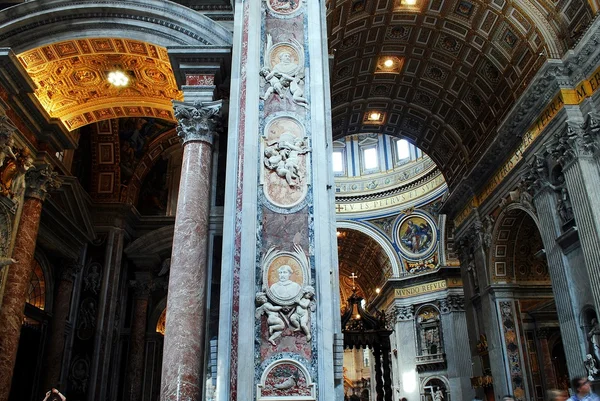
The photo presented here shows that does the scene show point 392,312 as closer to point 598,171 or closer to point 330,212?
point 598,171

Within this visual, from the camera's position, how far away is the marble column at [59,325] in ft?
39.7

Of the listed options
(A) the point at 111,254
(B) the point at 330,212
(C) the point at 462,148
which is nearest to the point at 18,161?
(A) the point at 111,254

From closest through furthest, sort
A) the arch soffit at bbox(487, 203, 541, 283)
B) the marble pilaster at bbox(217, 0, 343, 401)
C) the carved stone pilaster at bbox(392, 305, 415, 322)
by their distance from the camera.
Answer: the marble pilaster at bbox(217, 0, 343, 401), the arch soffit at bbox(487, 203, 541, 283), the carved stone pilaster at bbox(392, 305, 415, 322)

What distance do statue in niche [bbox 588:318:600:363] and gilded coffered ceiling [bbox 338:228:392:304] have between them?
699 inches

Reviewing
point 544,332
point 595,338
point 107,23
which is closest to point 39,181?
point 107,23

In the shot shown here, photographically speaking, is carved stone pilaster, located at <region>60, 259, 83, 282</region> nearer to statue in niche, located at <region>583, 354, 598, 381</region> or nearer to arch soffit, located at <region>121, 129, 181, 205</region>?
arch soffit, located at <region>121, 129, 181, 205</region>

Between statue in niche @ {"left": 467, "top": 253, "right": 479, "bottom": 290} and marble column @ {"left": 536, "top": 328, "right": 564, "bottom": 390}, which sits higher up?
statue in niche @ {"left": 467, "top": 253, "right": 479, "bottom": 290}

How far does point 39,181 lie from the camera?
10.6 meters

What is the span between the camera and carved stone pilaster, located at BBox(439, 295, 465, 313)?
78.5ft

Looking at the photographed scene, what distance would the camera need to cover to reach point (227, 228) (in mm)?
6867

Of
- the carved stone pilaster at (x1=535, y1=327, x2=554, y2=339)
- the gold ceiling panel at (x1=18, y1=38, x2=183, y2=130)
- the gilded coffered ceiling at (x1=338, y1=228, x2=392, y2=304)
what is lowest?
the carved stone pilaster at (x1=535, y1=327, x2=554, y2=339)

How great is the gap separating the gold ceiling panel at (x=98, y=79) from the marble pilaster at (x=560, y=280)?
27.8ft

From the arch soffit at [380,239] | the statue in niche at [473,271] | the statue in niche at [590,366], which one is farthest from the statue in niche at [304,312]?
the arch soffit at [380,239]

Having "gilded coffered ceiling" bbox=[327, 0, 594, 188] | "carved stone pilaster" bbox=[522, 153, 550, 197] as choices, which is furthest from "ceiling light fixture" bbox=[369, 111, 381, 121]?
"carved stone pilaster" bbox=[522, 153, 550, 197]
